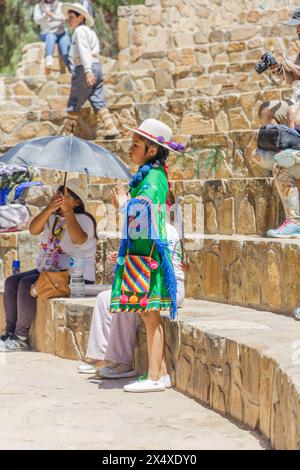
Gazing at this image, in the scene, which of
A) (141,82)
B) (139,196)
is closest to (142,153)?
(139,196)

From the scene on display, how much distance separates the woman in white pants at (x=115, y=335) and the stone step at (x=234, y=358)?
0.08m

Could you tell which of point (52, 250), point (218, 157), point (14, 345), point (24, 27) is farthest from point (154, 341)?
point (24, 27)

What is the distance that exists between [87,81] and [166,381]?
645 cm

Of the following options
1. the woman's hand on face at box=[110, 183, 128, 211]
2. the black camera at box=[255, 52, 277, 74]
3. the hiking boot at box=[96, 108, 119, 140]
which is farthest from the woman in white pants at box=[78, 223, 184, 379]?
the hiking boot at box=[96, 108, 119, 140]

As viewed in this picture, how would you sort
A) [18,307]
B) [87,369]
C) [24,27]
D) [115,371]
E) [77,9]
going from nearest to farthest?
[115,371] → [87,369] → [18,307] → [77,9] → [24,27]

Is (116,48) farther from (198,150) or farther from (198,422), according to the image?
(198,422)

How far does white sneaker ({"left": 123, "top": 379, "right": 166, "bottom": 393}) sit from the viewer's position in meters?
6.58

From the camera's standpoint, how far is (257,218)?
8547 millimetres

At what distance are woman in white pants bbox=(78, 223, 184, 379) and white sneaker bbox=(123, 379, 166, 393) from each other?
0.54m

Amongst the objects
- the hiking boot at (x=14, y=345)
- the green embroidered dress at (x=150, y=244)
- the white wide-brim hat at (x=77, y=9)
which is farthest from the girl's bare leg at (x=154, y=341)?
the white wide-brim hat at (x=77, y=9)

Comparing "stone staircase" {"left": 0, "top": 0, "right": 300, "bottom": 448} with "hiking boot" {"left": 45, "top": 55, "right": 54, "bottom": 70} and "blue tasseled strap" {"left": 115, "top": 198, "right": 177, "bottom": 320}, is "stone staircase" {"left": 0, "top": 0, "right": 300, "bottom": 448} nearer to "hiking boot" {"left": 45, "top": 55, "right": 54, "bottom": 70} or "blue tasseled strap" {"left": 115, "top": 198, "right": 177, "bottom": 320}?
"blue tasseled strap" {"left": 115, "top": 198, "right": 177, "bottom": 320}

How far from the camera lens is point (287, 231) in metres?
7.69

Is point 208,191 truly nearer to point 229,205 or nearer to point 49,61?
point 229,205
